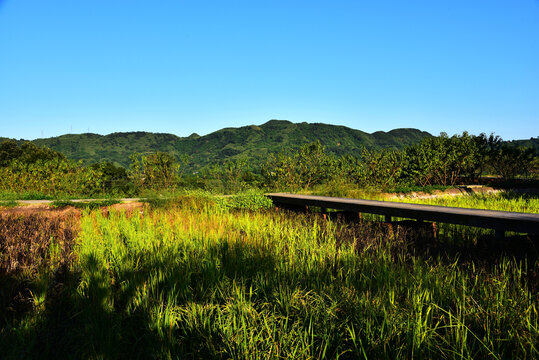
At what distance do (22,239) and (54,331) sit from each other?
6.89 ft

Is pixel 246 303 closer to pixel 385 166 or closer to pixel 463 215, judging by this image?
pixel 463 215

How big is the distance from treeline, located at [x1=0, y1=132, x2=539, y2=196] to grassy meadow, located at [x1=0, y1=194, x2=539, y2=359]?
7603mm

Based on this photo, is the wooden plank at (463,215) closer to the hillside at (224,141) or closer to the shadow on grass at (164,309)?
the shadow on grass at (164,309)

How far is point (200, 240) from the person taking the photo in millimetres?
3893

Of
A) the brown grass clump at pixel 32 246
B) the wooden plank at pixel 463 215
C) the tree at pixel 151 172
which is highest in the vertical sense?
the tree at pixel 151 172

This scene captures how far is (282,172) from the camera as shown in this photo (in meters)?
14.0

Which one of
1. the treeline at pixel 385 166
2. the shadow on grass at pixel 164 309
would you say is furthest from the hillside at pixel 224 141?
the shadow on grass at pixel 164 309

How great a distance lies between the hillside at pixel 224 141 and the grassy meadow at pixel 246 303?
4589 inches

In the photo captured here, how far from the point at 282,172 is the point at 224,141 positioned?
484ft

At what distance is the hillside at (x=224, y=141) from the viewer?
5241 inches

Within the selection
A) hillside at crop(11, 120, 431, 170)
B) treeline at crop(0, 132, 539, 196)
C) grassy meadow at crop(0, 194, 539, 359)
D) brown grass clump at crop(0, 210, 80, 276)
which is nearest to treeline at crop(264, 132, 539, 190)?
treeline at crop(0, 132, 539, 196)

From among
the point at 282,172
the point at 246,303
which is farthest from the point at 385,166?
the point at 246,303

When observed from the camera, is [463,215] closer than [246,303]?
No

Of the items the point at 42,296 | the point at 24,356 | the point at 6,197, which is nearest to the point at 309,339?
the point at 24,356
